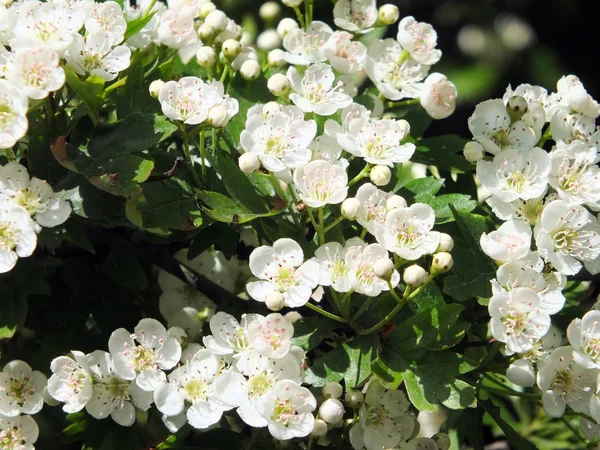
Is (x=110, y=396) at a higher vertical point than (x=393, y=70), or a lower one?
lower

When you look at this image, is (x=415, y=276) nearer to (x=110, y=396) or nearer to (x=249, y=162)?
(x=249, y=162)

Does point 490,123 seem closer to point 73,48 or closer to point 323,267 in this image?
point 323,267

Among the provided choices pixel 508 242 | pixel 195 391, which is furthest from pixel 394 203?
pixel 195 391

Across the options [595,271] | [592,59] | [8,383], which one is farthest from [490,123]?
[592,59]

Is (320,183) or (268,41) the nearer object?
(320,183)

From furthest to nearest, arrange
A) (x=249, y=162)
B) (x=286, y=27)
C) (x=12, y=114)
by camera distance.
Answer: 1. (x=286, y=27)
2. (x=249, y=162)
3. (x=12, y=114)

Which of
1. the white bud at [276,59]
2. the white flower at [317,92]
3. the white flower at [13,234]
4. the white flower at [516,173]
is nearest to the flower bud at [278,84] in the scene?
the white flower at [317,92]
